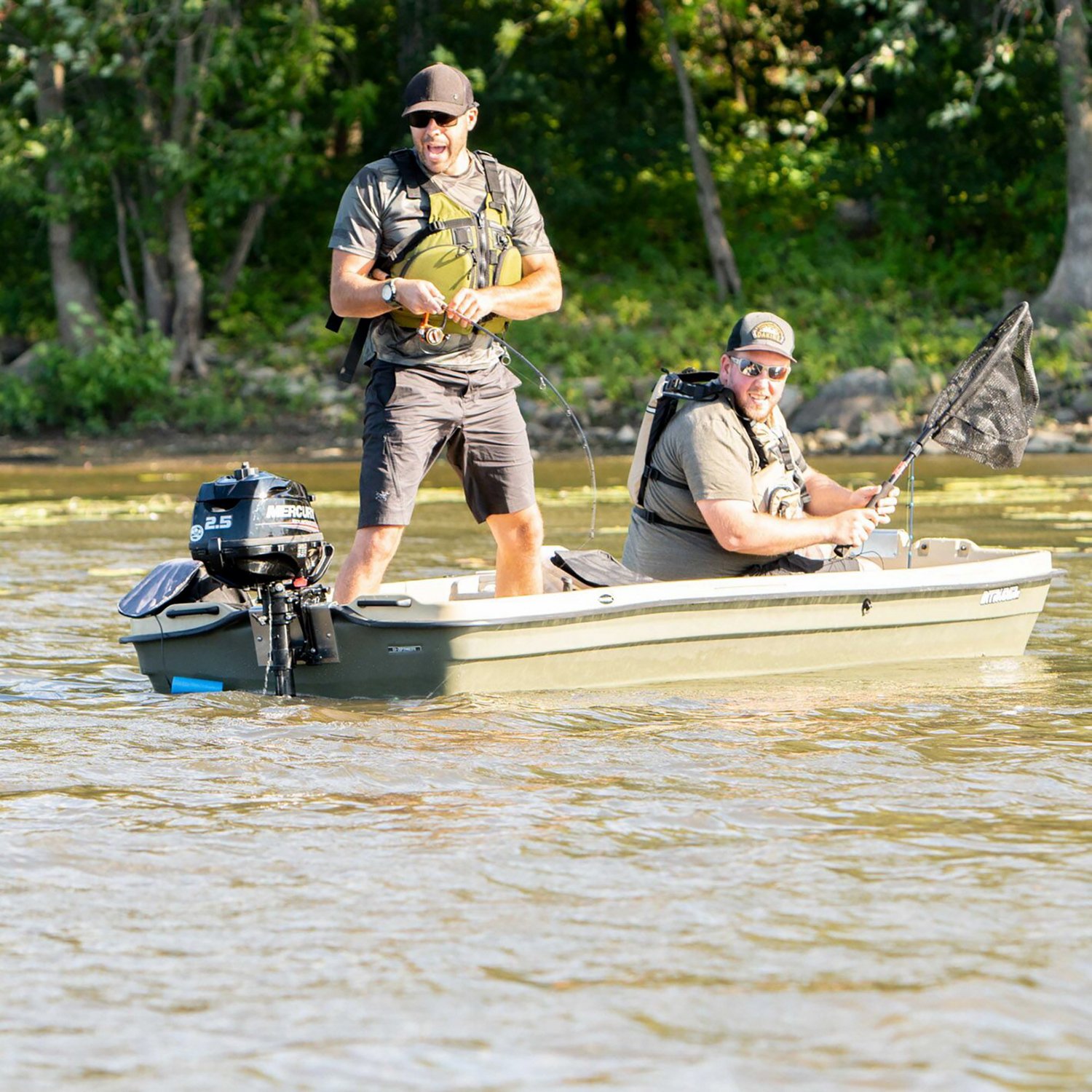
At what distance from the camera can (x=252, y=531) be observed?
553cm

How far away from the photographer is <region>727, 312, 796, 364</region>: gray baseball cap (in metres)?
5.95

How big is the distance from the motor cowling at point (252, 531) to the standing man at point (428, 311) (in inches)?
9.0

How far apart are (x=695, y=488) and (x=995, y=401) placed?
5.02ft

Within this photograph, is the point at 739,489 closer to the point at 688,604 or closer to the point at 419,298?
the point at 688,604

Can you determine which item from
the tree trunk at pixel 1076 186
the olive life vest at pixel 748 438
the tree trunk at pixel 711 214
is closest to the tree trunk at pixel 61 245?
the tree trunk at pixel 711 214

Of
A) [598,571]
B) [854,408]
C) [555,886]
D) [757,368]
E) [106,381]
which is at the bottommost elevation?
[555,886]

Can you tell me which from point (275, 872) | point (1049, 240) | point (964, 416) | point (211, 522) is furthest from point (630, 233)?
point (275, 872)

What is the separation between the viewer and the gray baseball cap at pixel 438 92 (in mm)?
5672

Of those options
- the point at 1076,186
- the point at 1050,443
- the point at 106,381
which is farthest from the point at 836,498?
the point at 106,381

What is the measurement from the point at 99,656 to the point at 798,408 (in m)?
12.1

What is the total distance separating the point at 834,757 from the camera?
16.8 feet

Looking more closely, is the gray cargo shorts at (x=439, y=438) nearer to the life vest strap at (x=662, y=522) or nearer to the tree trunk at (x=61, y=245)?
the life vest strap at (x=662, y=522)

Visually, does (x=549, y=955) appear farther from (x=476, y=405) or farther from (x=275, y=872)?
(x=476, y=405)

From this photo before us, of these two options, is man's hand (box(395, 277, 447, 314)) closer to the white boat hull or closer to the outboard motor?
the outboard motor
